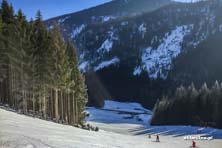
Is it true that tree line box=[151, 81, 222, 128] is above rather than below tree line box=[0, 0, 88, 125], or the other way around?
below

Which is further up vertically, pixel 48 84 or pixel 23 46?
pixel 23 46

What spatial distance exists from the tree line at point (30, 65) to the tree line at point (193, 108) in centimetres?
4855

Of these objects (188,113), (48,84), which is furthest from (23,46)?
(188,113)

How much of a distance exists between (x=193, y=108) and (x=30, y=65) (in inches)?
2581

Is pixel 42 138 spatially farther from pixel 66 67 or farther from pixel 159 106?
pixel 159 106

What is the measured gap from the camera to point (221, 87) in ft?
325

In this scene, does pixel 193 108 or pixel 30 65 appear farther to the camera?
pixel 193 108

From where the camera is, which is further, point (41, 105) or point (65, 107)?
point (65, 107)

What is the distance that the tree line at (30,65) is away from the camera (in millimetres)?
48906

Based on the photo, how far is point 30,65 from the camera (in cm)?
4972

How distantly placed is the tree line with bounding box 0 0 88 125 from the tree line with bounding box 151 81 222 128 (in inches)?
1912

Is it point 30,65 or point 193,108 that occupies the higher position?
point 30,65

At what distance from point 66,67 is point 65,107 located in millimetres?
8972

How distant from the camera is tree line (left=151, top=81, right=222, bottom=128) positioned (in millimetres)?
97938
